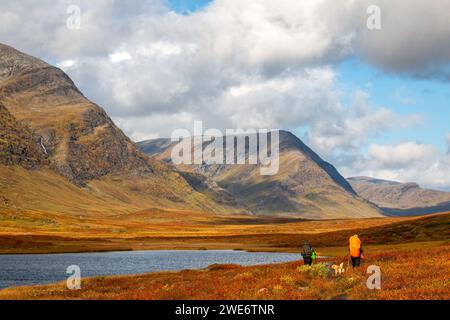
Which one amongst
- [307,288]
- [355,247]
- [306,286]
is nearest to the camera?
[307,288]

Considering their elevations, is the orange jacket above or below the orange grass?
above

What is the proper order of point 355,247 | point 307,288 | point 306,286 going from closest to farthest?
point 307,288 < point 306,286 < point 355,247

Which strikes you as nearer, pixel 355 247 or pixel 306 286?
pixel 306 286

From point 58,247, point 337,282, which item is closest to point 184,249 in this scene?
point 58,247

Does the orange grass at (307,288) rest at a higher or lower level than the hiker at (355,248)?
lower
